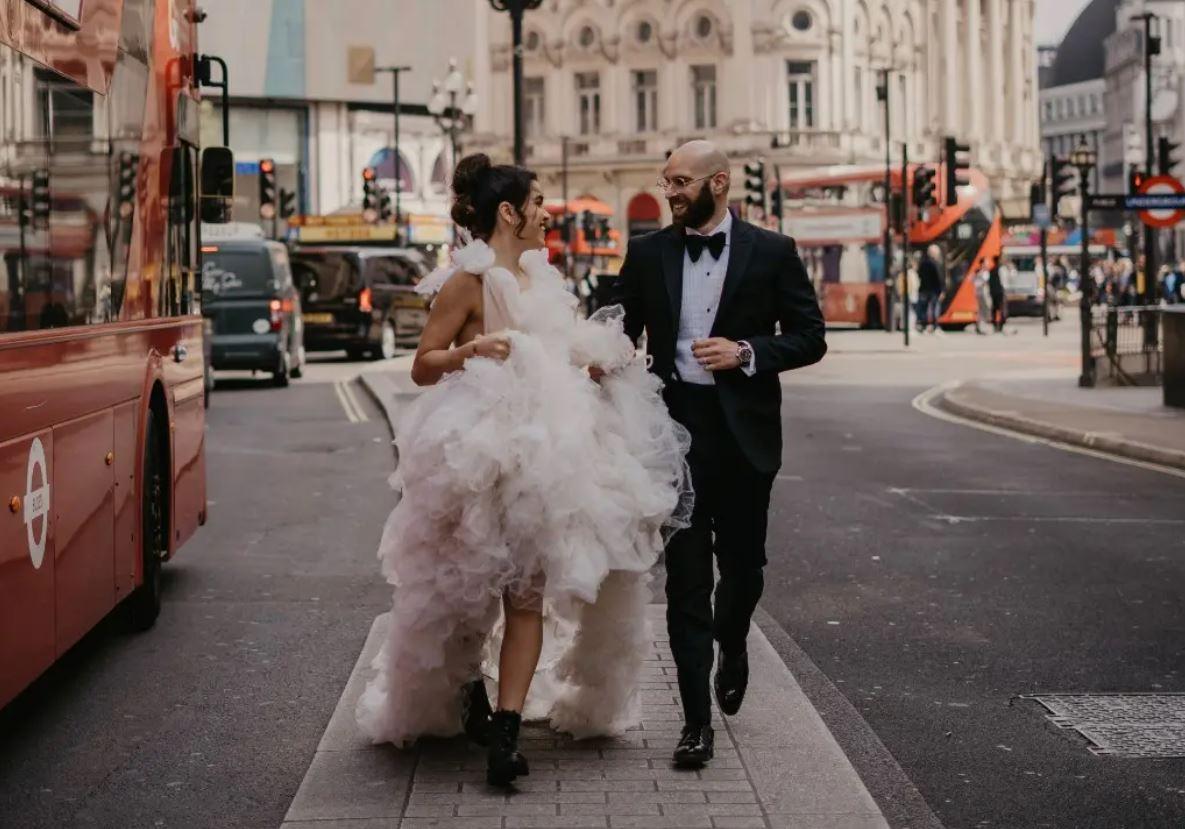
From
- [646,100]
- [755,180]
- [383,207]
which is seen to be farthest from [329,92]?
[755,180]

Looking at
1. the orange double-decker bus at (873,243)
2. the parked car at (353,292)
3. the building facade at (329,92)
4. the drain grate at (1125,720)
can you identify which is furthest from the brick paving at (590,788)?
the building facade at (329,92)

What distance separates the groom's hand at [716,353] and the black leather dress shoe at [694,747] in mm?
1062

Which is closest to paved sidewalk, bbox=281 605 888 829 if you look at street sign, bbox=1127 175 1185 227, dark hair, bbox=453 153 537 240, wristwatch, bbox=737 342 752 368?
wristwatch, bbox=737 342 752 368

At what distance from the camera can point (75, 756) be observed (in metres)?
6.71

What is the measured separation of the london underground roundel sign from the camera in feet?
84.9

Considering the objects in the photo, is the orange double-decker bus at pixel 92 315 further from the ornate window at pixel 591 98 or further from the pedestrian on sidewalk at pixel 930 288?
the ornate window at pixel 591 98

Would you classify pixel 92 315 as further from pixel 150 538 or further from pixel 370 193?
pixel 370 193

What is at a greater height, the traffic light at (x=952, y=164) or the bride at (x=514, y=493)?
the traffic light at (x=952, y=164)

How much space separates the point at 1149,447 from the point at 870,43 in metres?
71.2

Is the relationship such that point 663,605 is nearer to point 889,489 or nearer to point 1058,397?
point 889,489

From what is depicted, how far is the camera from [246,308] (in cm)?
2842

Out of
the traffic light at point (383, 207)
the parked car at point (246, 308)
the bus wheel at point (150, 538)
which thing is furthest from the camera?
the traffic light at point (383, 207)

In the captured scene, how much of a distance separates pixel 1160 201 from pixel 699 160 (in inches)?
810

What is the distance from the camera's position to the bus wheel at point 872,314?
55.1m
